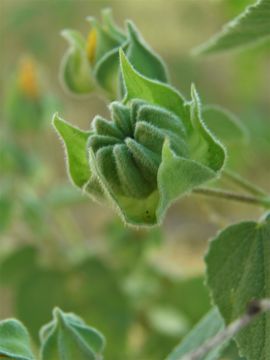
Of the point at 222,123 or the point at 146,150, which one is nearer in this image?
the point at 146,150

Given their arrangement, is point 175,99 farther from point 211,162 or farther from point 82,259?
point 82,259

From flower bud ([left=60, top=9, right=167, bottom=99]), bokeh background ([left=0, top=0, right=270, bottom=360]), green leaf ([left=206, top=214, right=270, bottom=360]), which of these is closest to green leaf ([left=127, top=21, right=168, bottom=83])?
flower bud ([left=60, top=9, right=167, bottom=99])

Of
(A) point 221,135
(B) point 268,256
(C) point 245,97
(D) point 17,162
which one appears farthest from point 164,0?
(B) point 268,256

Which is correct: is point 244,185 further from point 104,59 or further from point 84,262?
point 84,262

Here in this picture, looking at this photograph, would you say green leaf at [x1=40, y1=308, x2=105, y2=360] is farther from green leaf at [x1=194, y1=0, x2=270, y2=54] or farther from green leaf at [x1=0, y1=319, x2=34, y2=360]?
green leaf at [x1=194, y1=0, x2=270, y2=54]

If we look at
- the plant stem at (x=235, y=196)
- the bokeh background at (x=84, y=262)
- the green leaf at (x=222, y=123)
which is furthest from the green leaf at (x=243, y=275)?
the bokeh background at (x=84, y=262)

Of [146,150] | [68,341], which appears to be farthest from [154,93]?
[68,341]
